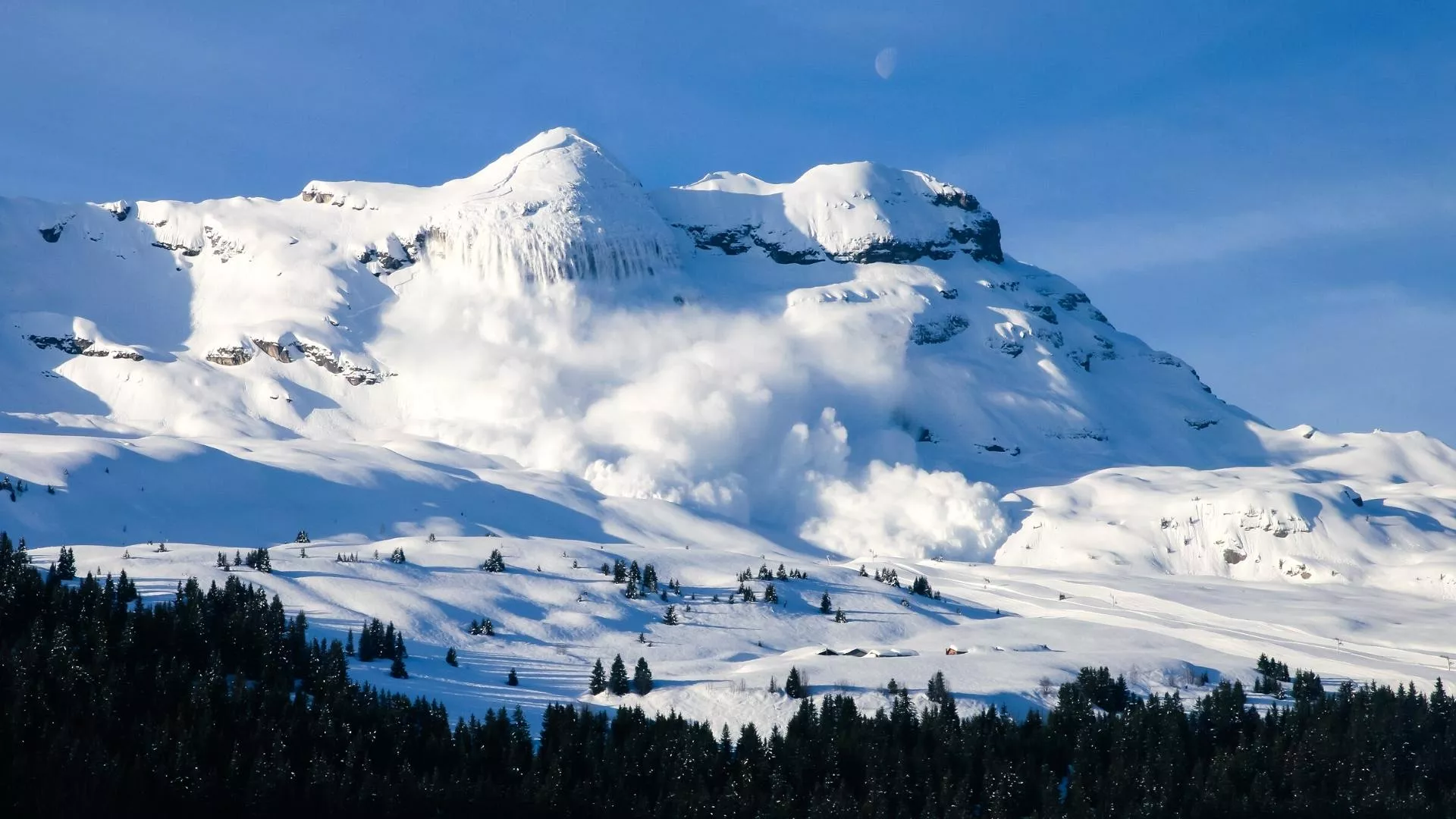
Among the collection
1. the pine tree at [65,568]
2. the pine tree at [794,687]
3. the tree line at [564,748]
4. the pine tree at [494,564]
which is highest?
the pine tree at [494,564]

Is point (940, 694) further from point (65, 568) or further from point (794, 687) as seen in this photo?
point (65, 568)

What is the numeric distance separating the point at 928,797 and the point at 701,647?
53.8m

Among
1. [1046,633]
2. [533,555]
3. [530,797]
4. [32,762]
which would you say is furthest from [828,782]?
[533,555]

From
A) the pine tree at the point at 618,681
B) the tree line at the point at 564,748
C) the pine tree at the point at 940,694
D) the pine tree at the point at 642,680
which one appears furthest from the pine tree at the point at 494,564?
the pine tree at the point at 940,694

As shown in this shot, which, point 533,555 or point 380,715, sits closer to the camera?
point 380,715

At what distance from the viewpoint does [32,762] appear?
97.9 m

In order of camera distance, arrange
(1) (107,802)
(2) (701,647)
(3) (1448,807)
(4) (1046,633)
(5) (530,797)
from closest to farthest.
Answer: (1) (107,802) → (5) (530,797) → (3) (1448,807) → (2) (701,647) → (4) (1046,633)

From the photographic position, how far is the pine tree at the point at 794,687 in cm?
13388

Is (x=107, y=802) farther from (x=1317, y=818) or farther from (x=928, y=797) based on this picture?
(x=1317, y=818)

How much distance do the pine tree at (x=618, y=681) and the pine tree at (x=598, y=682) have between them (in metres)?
0.50

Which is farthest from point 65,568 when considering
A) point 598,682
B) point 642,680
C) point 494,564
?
point 642,680

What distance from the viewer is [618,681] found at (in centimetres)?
13725

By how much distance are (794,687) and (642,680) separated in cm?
1409

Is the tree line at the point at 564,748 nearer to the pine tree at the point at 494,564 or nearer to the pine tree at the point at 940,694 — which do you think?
the pine tree at the point at 940,694
